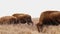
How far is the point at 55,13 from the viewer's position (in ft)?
37.9

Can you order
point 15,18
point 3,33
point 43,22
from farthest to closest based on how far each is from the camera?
point 15,18 → point 43,22 → point 3,33

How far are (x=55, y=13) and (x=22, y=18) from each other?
4790mm

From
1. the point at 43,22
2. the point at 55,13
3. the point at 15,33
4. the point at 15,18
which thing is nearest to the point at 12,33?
the point at 15,33

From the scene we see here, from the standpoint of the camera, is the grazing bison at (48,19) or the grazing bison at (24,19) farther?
the grazing bison at (24,19)

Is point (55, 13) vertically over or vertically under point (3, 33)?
over

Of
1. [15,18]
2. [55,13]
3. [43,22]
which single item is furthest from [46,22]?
[15,18]

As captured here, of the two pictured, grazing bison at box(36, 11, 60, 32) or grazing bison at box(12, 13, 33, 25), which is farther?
grazing bison at box(12, 13, 33, 25)

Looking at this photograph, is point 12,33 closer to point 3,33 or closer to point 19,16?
point 3,33

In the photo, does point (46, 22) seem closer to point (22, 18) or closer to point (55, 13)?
point (55, 13)

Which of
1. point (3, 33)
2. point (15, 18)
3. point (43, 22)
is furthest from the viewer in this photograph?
point (15, 18)

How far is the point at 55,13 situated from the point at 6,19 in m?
5.07

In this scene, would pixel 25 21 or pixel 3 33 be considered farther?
pixel 25 21

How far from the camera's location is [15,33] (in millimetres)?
7895

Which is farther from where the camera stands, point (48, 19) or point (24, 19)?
point (24, 19)
